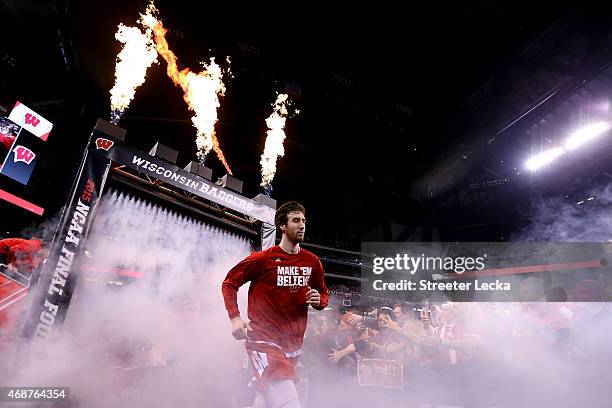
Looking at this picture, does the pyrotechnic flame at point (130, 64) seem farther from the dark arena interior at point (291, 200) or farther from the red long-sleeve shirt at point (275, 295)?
the red long-sleeve shirt at point (275, 295)

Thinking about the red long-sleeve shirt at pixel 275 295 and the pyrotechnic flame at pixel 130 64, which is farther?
the pyrotechnic flame at pixel 130 64

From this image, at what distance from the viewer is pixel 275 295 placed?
261cm

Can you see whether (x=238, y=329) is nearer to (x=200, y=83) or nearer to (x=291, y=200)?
(x=291, y=200)

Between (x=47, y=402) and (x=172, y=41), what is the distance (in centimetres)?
765

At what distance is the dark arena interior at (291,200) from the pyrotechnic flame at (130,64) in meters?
0.06

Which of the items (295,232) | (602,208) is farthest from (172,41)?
(602,208)

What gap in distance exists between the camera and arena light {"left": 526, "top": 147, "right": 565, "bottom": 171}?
881 centimetres

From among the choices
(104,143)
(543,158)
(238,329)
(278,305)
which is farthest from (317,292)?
(543,158)

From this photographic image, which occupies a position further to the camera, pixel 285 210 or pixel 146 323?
pixel 146 323

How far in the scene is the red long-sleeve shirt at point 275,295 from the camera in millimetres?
2501

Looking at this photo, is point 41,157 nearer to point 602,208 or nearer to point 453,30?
point 453,30

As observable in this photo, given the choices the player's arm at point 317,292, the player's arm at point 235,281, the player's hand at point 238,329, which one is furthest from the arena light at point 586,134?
the player's hand at point 238,329

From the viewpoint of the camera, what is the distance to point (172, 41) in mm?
8203

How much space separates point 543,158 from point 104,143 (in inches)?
412
